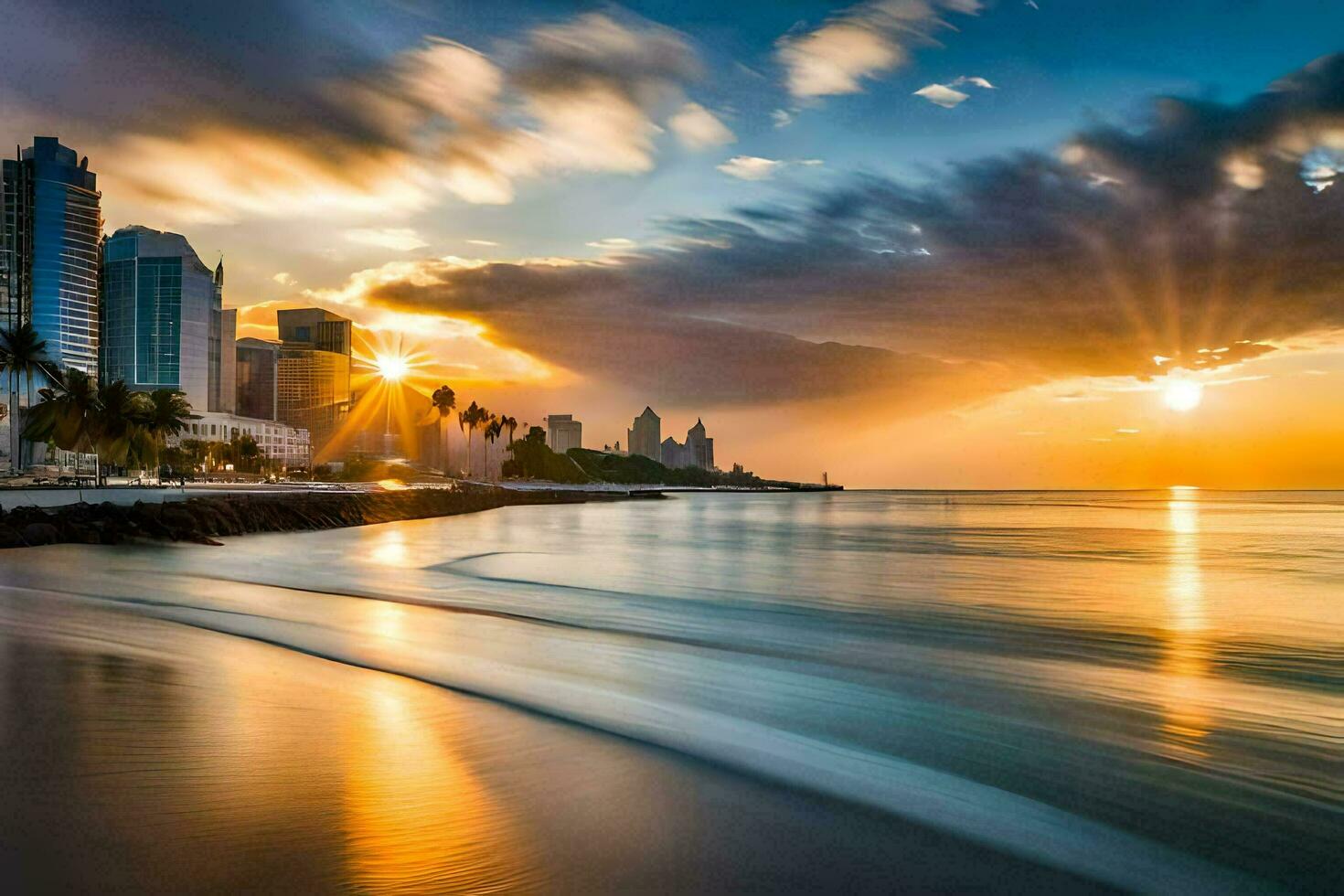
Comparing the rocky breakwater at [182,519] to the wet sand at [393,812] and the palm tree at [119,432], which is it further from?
the wet sand at [393,812]

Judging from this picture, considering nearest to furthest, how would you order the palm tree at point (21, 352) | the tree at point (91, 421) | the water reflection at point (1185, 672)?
the water reflection at point (1185, 672), the palm tree at point (21, 352), the tree at point (91, 421)

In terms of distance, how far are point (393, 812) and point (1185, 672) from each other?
11071 millimetres

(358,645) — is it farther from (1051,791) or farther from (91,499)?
(91,499)

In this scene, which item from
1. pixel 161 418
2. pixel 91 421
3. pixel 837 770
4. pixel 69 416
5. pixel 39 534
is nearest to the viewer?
pixel 837 770

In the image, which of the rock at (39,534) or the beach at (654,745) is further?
the rock at (39,534)

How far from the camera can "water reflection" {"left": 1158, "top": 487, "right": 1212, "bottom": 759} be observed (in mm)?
8352

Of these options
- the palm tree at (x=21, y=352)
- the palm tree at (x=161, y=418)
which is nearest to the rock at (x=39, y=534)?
the palm tree at (x=21, y=352)

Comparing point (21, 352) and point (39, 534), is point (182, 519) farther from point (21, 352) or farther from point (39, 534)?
point (21, 352)

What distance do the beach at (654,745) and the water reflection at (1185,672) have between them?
93 mm

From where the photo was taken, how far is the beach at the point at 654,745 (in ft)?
16.5

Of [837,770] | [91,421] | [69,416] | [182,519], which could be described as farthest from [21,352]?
[837,770]

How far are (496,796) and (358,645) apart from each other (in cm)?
765

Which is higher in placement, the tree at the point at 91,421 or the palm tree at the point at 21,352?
the palm tree at the point at 21,352

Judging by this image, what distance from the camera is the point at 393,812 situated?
5.58 meters
